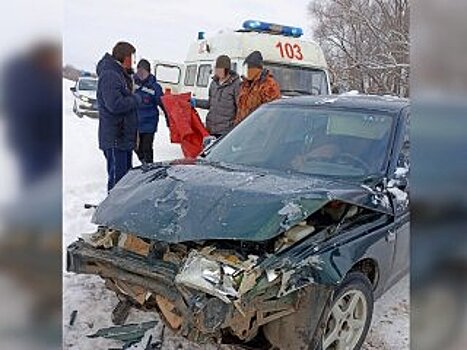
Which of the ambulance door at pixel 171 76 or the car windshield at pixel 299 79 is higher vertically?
the car windshield at pixel 299 79

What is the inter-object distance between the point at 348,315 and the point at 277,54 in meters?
5.92

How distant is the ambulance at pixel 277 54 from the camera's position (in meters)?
8.01

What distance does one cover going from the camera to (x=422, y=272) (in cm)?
93

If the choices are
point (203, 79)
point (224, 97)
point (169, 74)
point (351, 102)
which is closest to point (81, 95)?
point (351, 102)

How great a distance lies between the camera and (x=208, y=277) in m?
2.21

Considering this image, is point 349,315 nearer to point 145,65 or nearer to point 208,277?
point 208,277

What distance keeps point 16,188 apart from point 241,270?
1438 mm

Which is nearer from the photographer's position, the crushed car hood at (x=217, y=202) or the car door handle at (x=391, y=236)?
the crushed car hood at (x=217, y=202)

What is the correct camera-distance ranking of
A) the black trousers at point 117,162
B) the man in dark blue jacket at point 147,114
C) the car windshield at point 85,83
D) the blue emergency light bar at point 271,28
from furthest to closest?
the blue emergency light bar at point 271,28 < the man in dark blue jacket at point 147,114 < the black trousers at point 117,162 < the car windshield at point 85,83

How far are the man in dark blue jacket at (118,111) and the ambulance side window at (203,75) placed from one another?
4.49 m

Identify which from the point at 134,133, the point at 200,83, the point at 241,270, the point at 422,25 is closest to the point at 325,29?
the point at 200,83

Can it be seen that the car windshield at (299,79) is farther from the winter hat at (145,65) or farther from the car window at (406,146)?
the car window at (406,146)

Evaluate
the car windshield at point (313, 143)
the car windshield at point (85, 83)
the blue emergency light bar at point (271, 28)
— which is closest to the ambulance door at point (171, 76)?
the blue emergency light bar at point (271, 28)

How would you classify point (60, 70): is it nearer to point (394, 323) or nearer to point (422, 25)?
point (422, 25)
